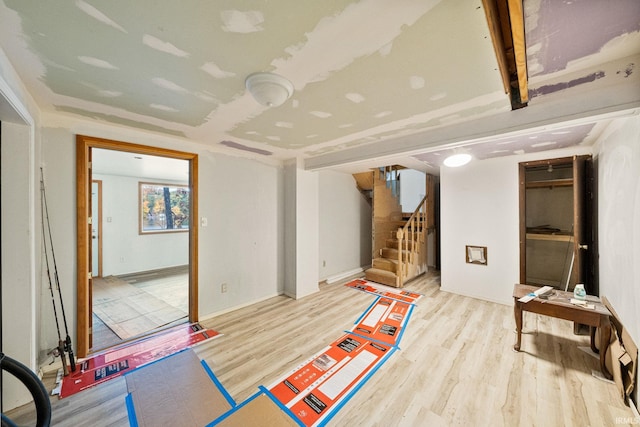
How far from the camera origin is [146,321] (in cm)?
297

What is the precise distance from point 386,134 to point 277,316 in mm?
2656

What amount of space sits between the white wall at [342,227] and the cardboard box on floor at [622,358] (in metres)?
3.55

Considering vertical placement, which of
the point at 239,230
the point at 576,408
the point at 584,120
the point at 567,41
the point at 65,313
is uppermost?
the point at 567,41

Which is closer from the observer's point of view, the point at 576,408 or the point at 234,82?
the point at 234,82

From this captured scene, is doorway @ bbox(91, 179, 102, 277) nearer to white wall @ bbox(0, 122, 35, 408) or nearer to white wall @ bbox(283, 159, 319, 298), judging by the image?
white wall @ bbox(0, 122, 35, 408)

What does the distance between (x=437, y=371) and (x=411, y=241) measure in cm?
280

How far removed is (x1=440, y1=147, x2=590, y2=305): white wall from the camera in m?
3.41

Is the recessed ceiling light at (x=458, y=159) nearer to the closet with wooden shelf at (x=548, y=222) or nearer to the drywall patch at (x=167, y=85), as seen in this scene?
the closet with wooden shelf at (x=548, y=222)

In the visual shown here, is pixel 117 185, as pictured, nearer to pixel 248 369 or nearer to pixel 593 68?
pixel 248 369

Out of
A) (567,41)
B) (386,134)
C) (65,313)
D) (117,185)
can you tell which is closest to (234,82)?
(386,134)

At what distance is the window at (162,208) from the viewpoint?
5.45m

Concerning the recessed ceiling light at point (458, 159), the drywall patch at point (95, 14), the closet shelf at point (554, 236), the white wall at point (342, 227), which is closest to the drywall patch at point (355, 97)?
the drywall patch at point (95, 14)

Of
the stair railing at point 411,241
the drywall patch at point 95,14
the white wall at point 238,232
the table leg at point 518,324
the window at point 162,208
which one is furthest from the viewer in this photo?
the window at point 162,208

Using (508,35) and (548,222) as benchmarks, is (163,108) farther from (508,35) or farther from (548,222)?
(548,222)
